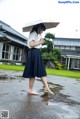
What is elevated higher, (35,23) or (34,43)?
(35,23)

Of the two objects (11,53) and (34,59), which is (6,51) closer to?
(11,53)

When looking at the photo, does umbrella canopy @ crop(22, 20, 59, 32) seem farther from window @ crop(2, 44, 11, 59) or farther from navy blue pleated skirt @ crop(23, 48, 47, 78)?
window @ crop(2, 44, 11, 59)

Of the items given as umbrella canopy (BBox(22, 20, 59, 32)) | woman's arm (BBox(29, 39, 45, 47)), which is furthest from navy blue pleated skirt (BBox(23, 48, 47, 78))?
umbrella canopy (BBox(22, 20, 59, 32))

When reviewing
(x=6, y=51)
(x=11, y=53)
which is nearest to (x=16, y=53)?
(x=11, y=53)

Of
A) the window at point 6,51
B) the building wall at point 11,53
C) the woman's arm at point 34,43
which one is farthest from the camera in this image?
the window at point 6,51

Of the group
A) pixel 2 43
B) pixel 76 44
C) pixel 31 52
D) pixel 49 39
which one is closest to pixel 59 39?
pixel 76 44

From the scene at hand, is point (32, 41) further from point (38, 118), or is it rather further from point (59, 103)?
point (38, 118)

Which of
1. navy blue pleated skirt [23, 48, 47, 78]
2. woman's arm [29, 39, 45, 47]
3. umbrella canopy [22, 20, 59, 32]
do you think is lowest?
navy blue pleated skirt [23, 48, 47, 78]

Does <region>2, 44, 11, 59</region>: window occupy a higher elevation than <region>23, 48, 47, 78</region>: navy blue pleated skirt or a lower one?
higher

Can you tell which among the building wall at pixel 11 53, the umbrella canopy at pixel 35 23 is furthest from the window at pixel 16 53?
the umbrella canopy at pixel 35 23

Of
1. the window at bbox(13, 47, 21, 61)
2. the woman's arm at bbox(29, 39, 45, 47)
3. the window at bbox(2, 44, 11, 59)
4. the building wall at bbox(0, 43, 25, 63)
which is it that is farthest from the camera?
the window at bbox(13, 47, 21, 61)

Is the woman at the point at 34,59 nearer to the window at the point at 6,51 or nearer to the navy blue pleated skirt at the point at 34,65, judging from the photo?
the navy blue pleated skirt at the point at 34,65

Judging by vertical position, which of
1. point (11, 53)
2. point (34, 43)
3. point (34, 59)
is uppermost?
point (11, 53)

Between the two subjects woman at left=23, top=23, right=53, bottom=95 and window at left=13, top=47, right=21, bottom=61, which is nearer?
woman at left=23, top=23, right=53, bottom=95
